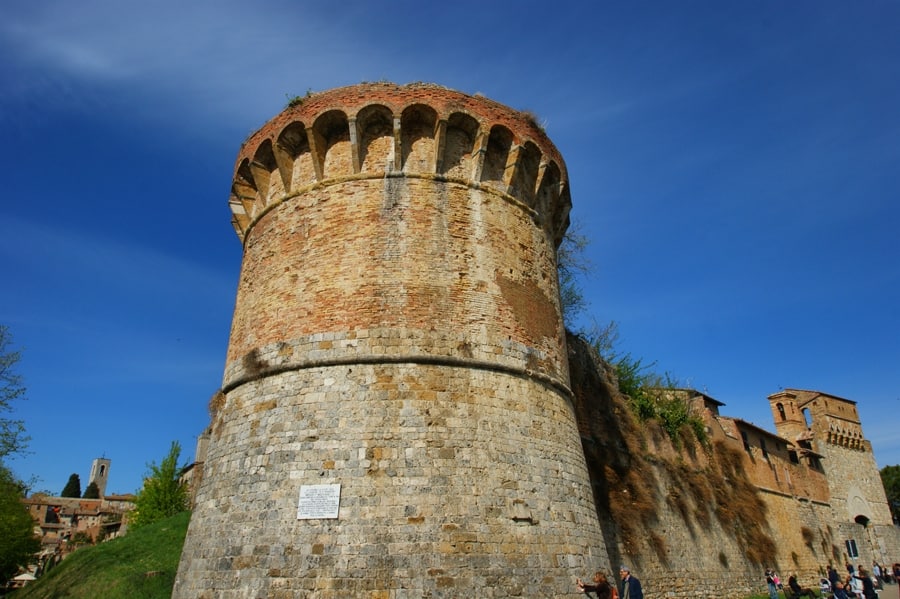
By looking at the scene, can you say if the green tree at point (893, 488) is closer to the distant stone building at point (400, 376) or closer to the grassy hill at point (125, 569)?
the distant stone building at point (400, 376)

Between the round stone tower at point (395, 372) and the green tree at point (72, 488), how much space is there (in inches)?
2909

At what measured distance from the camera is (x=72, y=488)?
68562 millimetres

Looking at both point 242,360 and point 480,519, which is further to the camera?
point 242,360

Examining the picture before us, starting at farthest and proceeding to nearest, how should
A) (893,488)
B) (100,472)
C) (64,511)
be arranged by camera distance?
1. (100,472)
2. (64,511)
3. (893,488)

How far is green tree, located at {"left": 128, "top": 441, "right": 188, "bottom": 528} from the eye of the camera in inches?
921

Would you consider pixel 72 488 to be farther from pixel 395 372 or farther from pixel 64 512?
pixel 395 372

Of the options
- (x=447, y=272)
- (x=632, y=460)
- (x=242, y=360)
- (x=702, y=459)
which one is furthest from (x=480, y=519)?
(x=702, y=459)

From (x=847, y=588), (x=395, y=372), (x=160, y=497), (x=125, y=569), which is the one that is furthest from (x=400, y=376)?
(x=160, y=497)

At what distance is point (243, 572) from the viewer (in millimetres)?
7332

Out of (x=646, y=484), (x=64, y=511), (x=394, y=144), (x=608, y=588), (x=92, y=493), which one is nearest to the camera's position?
(x=608, y=588)

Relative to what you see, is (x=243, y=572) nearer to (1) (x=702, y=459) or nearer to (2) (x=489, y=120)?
(2) (x=489, y=120)

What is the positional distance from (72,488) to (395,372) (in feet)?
255

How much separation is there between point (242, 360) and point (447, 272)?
365cm

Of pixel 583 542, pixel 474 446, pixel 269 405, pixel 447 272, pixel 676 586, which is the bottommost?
pixel 676 586
